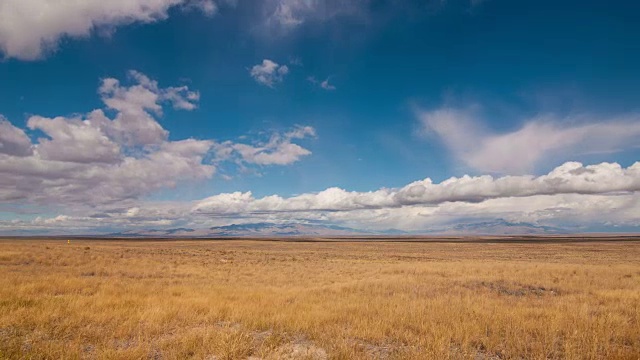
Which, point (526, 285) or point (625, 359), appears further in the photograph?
point (526, 285)

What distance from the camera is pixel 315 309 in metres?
11.9

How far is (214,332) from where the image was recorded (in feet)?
27.6

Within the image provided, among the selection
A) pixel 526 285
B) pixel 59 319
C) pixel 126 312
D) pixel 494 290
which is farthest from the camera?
pixel 526 285

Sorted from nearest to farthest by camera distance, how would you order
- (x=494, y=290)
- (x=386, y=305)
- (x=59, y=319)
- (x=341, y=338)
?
(x=341, y=338) < (x=59, y=319) < (x=386, y=305) < (x=494, y=290)

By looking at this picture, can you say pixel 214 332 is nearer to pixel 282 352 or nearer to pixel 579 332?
pixel 282 352

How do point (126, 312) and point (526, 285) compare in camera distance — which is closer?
point (126, 312)

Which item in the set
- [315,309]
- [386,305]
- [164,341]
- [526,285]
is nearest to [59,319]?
[164,341]

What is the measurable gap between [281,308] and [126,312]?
15.0 ft

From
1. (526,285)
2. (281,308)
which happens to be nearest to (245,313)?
(281,308)

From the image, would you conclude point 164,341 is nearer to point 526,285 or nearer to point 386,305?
point 386,305

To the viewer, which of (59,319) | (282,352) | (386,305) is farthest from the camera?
(386,305)

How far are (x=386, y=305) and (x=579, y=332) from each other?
5.72m

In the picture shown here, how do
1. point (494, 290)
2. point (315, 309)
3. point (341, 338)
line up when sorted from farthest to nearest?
point (494, 290) < point (315, 309) < point (341, 338)

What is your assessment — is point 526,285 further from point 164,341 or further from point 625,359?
point 164,341
